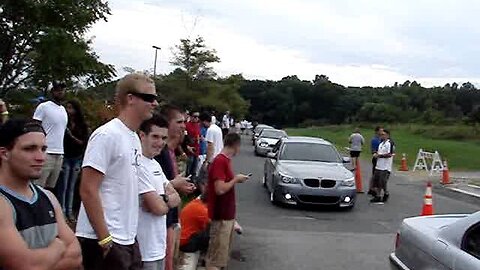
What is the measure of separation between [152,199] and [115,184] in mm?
535

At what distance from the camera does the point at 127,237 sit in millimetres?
4012

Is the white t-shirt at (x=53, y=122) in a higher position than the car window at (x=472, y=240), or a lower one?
higher

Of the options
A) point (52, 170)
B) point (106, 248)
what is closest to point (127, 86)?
point (106, 248)

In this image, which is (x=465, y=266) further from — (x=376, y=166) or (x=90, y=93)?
(x=90, y=93)

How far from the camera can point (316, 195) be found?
13.5 m

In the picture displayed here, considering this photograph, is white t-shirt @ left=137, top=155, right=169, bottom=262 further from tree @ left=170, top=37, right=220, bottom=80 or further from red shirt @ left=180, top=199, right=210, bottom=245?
tree @ left=170, top=37, right=220, bottom=80

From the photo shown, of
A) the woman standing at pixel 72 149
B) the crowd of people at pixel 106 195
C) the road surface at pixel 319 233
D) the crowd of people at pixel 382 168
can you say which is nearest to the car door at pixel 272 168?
the road surface at pixel 319 233

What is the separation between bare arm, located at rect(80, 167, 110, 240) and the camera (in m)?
3.74

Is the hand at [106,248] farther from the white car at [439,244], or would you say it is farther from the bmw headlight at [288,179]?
the bmw headlight at [288,179]

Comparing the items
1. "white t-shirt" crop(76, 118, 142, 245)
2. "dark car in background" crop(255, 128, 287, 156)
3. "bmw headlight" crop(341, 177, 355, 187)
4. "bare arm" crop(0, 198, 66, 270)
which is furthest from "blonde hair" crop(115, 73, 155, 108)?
"dark car in background" crop(255, 128, 287, 156)

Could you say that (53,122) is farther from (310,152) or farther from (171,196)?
(310,152)

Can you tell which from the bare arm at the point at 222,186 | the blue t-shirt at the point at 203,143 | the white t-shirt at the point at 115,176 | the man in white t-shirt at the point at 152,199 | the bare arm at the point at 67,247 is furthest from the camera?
the blue t-shirt at the point at 203,143

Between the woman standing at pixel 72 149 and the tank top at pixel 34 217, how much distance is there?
5623mm

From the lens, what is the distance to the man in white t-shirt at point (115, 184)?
3.80m
